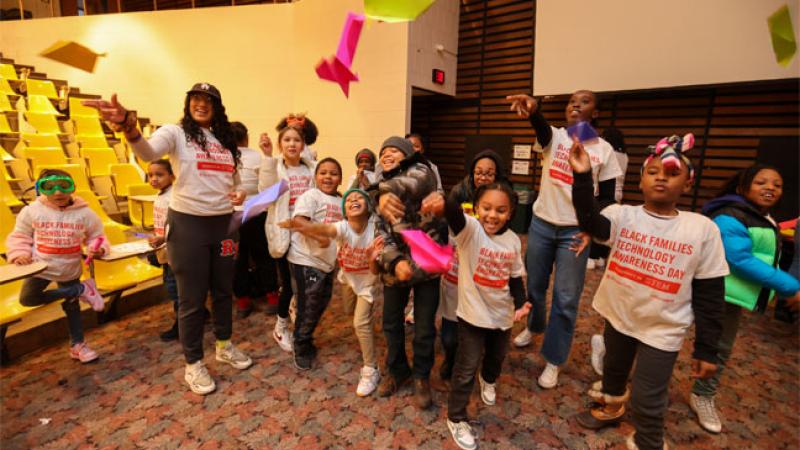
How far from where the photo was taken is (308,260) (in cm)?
236

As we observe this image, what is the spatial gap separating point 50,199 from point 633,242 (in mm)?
3221

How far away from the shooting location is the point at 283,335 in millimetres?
2709

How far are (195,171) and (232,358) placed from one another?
4.02 ft

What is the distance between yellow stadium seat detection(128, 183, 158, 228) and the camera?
4415mm

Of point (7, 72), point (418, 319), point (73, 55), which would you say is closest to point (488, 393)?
point (418, 319)

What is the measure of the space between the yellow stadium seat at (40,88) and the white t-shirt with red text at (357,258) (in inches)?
294

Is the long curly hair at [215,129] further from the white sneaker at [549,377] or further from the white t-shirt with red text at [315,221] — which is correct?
the white sneaker at [549,377]

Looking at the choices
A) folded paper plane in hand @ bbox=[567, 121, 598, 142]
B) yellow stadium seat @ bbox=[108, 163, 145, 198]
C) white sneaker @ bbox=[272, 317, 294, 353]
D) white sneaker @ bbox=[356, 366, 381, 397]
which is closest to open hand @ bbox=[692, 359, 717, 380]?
folded paper plane in hand @ bbox=[567, 121, 598, 142]

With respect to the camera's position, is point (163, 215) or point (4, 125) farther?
point (4, 125)

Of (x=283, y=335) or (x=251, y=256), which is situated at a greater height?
(x=251, y=256)

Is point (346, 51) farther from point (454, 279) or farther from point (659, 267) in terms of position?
point (659, 267)

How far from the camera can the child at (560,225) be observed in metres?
2.06

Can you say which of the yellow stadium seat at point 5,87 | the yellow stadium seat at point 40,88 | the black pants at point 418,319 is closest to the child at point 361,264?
the black pants at point 418,319

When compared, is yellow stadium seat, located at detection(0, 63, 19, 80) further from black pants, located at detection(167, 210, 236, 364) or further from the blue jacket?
the blue jacket
